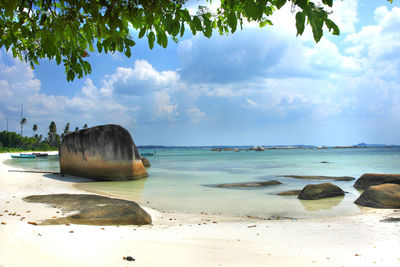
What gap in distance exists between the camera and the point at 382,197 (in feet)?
33.4

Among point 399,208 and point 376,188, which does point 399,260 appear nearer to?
point 399,208

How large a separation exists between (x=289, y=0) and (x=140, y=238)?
421 centimetres

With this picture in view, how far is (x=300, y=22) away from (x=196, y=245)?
378cm

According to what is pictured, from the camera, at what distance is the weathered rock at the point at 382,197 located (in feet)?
32.5

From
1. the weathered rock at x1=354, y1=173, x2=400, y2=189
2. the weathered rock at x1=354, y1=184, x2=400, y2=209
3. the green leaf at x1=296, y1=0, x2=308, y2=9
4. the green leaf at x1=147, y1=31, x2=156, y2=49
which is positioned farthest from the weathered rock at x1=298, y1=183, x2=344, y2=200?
the green leaf at x1=296, y1=0, x2=308, y2=9

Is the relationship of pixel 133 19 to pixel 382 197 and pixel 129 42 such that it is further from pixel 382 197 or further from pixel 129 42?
pixel 382 197

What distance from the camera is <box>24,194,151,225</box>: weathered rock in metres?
6.18

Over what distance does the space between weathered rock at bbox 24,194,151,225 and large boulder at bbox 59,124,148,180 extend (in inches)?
400

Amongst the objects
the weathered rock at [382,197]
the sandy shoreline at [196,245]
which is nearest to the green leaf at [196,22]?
the sandy shoreline at [196,245]

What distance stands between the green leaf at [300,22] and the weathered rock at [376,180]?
13.4 meters

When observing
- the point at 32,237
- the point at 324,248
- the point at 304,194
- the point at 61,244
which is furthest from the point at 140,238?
the point at 304,194

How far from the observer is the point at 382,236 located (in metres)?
6.09

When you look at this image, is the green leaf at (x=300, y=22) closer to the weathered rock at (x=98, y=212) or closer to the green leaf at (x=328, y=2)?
the green leaf at (x=328, y=2)

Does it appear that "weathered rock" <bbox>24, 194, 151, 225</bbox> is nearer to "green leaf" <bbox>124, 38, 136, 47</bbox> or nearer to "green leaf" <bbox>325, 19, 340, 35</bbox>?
"green leaf" <bbox>124, 38, 136, 47</bbox>
